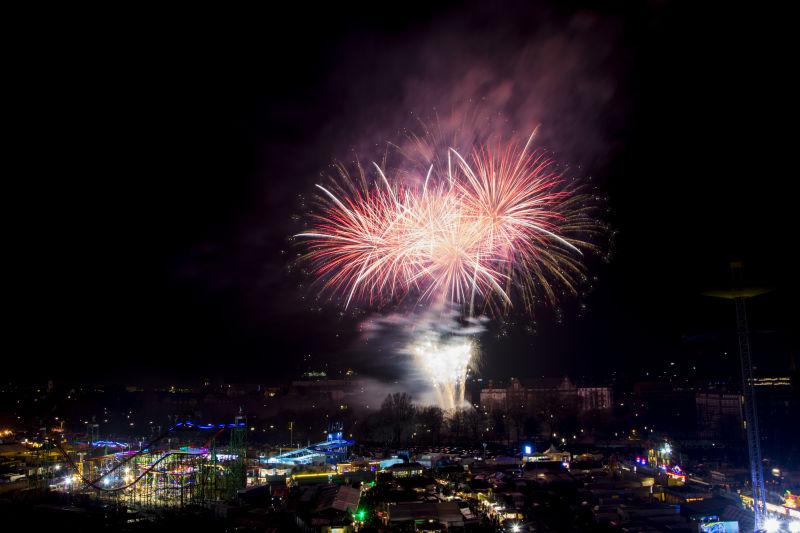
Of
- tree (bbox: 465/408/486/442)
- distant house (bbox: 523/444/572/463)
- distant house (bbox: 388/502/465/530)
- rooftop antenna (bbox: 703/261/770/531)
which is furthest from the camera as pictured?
tree (bbox: 465/408/486/442)

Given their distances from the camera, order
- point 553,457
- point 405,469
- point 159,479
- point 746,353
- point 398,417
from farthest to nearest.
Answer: point 398,417 → point 553,457 → point 405,469 → point 159,479 → point 746,353

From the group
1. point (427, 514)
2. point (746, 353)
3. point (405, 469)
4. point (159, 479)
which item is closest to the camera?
point (427, 514)

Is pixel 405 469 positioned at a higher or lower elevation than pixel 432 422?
lower

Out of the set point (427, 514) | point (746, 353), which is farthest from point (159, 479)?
point (746, 353)

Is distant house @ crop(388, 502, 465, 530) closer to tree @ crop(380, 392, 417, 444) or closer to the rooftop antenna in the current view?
the rooftop antenna

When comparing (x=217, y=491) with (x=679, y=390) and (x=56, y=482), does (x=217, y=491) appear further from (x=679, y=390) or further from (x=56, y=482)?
(x=679, y=390)

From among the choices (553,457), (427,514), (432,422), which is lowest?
(553,457)

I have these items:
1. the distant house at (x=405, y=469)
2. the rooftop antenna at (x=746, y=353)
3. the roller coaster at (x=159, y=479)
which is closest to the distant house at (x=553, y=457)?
the distant house at (x=405, y=469)

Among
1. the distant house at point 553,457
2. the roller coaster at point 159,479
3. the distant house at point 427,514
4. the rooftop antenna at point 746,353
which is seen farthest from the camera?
→ the distant house at point 553,457

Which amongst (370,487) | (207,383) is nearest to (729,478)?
(370,487)

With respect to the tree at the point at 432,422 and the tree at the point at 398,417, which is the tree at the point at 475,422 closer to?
the tree at the point at 432,422

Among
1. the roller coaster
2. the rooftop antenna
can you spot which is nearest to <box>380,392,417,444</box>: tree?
the roller coaster

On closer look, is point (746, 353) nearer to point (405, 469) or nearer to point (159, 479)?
point (405, 469)
